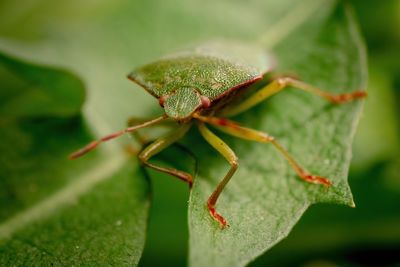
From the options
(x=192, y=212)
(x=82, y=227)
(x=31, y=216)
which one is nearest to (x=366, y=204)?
(x=192, y=212)

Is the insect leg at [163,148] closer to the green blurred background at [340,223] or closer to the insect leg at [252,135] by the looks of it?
the insect leg at [252,135]

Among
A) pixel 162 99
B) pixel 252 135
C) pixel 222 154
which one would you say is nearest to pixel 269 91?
pixel 252 135

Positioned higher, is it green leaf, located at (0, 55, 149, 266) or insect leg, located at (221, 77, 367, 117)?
insect leg, located at (221, 77, 367, 117)

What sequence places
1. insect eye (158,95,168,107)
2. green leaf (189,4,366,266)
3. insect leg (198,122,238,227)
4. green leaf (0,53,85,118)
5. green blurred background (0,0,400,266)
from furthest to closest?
1. green blurred background (0,0,400,266)
2. green leaf (0,53,85,118)
3. insect eye (158,95,168,107)
4. insect leg (198,122,238,227)
5. green leaf (189,4,366,266)

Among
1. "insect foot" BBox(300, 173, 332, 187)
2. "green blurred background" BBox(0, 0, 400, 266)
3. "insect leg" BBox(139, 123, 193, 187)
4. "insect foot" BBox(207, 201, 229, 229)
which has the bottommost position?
"green blurred background" BBox(0, 0, 400, 266)

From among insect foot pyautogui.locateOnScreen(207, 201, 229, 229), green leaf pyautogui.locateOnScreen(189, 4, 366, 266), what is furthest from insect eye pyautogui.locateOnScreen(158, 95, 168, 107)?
insect foot pyautogui.locateOnScreen(207, 201, 229, 229)

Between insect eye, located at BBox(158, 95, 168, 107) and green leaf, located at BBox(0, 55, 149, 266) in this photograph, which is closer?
green leaf, located at BBox(0, 55, 149, 266)

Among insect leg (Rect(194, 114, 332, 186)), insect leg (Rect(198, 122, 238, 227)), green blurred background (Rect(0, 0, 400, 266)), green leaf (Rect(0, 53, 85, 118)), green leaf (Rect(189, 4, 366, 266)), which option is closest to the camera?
green leaf (Rect(189, 4, 366, 266))

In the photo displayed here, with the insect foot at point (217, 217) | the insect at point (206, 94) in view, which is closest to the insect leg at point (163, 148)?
the insect at point (206, 94)

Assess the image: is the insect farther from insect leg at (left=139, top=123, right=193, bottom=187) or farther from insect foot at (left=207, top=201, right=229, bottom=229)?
insect foot at (left=207, top=201, right=229, bottom=229)
